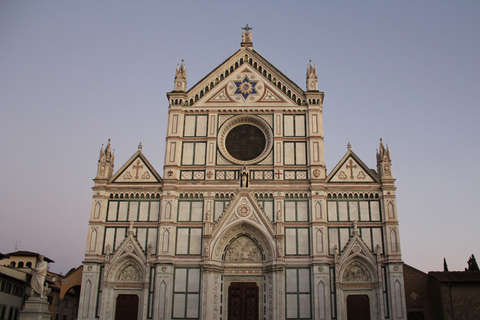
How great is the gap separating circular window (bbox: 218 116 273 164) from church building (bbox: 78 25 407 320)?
0.07 meters

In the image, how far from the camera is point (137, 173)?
1184 inches

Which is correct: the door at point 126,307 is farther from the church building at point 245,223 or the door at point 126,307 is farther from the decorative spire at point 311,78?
the decorative spire at point 311,78

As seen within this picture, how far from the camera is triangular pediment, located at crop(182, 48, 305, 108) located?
31516mm

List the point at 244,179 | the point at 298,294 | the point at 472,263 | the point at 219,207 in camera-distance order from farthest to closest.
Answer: the point at 472,263, the point at 244,179, the point at 219,207, the point at 298,294

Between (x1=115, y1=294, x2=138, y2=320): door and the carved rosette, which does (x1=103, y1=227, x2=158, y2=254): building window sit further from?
the carved rosette

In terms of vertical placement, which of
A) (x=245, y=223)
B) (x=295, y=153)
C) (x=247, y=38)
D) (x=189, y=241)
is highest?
(x=247, y=38)

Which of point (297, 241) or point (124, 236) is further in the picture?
point (124, 236)

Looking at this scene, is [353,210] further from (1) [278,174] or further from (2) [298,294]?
(2) [298,294]

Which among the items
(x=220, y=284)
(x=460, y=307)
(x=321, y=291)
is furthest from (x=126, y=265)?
(x=460, y=307)

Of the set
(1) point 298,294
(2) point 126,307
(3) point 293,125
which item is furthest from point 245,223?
(2) point 126,307

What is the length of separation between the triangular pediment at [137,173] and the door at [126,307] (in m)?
7.09

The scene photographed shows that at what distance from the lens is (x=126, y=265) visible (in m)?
28.1

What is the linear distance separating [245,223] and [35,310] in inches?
487

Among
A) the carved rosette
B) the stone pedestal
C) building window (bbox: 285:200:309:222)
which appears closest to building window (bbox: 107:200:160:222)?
the carved rosette
